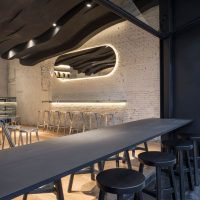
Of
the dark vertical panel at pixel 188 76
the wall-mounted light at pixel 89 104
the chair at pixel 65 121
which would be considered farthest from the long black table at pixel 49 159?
the chair at pixel 65 121

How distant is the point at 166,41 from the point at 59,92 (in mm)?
5514

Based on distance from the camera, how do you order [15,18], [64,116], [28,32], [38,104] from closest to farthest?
[15,18]
[28,32]
[64,116]
[38,104]

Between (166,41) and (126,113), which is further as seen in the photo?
(126,113)

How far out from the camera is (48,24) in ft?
18.6

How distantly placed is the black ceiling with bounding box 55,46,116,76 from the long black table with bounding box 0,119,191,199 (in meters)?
5.14

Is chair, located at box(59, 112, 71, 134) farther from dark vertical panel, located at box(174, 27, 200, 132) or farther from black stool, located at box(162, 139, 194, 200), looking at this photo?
black stool, located at box(162, 139, 194, 200)

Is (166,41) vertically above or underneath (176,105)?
above

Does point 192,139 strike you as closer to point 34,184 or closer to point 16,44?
point 34,184

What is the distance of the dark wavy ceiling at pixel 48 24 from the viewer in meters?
4.62

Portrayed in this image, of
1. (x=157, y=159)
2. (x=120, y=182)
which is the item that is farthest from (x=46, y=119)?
(x=120, y=182)

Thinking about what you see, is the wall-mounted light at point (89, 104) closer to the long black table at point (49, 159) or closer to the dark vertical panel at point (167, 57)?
the dark vertical panel at point (167, 57)

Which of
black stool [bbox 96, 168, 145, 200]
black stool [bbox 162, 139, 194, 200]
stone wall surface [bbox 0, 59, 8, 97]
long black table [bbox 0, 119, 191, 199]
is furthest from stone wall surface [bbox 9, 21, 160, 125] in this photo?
black stool [bbox 96, 168, 145, 200]

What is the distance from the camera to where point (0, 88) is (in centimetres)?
1103

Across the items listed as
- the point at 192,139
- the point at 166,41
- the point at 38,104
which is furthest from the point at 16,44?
the point at 192,139
